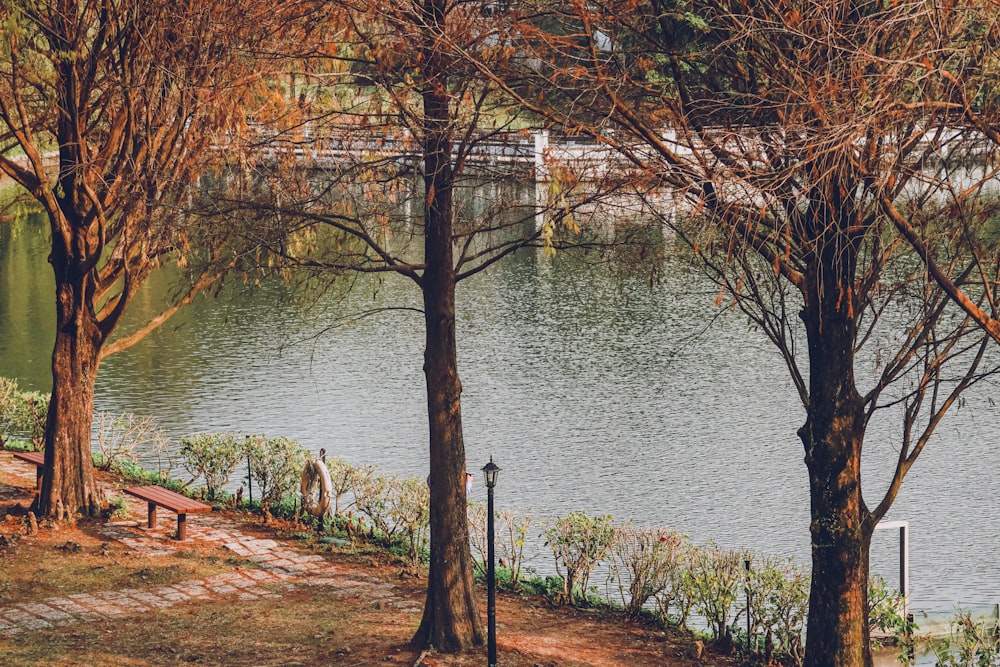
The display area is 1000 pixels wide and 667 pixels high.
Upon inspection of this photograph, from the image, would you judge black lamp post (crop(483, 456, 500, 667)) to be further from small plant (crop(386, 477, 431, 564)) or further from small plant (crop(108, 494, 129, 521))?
small plant (crop(108, 494, 129, 521))

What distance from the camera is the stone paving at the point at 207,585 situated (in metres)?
10.7

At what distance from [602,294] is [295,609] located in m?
19.4

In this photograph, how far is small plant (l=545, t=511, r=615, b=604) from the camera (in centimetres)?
1129

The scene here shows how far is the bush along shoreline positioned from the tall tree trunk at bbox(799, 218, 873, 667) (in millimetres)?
692

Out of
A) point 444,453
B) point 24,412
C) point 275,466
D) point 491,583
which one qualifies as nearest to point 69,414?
point 275,466

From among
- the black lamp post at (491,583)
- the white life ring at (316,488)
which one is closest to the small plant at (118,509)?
the white life ring at (316,488)

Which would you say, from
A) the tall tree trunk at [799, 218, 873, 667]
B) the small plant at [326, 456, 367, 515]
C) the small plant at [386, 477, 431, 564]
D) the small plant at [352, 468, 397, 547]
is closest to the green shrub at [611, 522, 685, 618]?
the tall tree trunk at [799, 218, 873, 667]

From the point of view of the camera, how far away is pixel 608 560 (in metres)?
12.0

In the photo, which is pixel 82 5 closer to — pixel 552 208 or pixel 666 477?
pixel 552 208

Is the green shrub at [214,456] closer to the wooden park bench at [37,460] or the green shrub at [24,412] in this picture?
the wooden park bench at [37,460]

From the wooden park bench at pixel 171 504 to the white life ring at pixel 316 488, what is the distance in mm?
1147

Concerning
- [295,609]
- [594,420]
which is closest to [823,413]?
[295,609]

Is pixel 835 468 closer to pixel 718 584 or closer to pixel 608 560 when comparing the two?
pixel 718 584

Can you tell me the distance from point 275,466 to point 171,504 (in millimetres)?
1514
